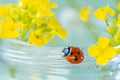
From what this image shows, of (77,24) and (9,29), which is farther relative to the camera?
(77,24)

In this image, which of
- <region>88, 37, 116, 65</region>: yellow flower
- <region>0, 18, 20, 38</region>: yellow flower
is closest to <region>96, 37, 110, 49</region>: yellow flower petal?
<region>88, 37, 116, 65</region>: yellow flower

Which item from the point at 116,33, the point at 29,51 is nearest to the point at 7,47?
the point at 29,51

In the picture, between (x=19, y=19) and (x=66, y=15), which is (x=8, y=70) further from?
(x=66, y=15)

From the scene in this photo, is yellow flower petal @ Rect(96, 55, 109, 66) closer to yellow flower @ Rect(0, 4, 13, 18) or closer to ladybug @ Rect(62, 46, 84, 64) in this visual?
ladybug @ Rect(62, 46, 84, 64)

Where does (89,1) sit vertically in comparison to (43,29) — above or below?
above

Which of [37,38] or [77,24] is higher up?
[77,24]

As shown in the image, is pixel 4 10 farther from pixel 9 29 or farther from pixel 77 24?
pixel 77 24

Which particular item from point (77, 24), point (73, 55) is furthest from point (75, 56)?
point (77, 24)

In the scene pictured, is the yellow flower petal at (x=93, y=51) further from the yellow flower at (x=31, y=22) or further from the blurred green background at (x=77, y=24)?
the blurred green background at (x=77, y=24)
